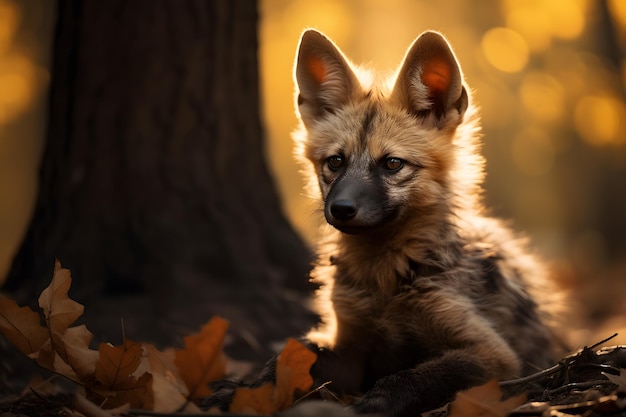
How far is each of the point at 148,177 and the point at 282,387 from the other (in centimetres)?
333

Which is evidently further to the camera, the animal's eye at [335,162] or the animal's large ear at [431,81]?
the animal's eye at [335,162]

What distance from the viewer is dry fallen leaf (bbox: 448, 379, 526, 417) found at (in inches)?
108

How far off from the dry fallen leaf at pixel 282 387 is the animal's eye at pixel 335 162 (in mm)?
1730

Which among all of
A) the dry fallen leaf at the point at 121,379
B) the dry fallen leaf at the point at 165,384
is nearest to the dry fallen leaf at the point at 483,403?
the dry fallen leaf at the point at 165,384

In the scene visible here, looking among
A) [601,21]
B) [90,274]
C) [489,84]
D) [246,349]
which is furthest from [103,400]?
[489,84]

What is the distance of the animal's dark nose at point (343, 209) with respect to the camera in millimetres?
3928

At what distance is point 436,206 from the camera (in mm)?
4387

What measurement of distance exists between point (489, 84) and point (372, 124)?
18206 mm

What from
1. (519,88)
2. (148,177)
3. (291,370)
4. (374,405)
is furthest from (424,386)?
(519,88)

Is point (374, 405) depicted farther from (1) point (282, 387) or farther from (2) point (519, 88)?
(2) point (519, 88)

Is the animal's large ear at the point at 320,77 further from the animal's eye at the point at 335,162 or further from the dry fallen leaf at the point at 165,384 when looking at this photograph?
the dry fallen leaf at the point at 165,384

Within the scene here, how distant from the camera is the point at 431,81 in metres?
4.49

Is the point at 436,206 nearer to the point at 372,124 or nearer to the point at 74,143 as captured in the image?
the point at 372,124

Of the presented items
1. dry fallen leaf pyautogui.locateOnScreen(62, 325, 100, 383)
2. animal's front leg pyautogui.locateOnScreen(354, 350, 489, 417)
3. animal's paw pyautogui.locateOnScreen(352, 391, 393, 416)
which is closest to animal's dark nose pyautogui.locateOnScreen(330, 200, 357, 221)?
animal's front leg pyautogui.locateOnScreen(354, 350, 489, 417)
